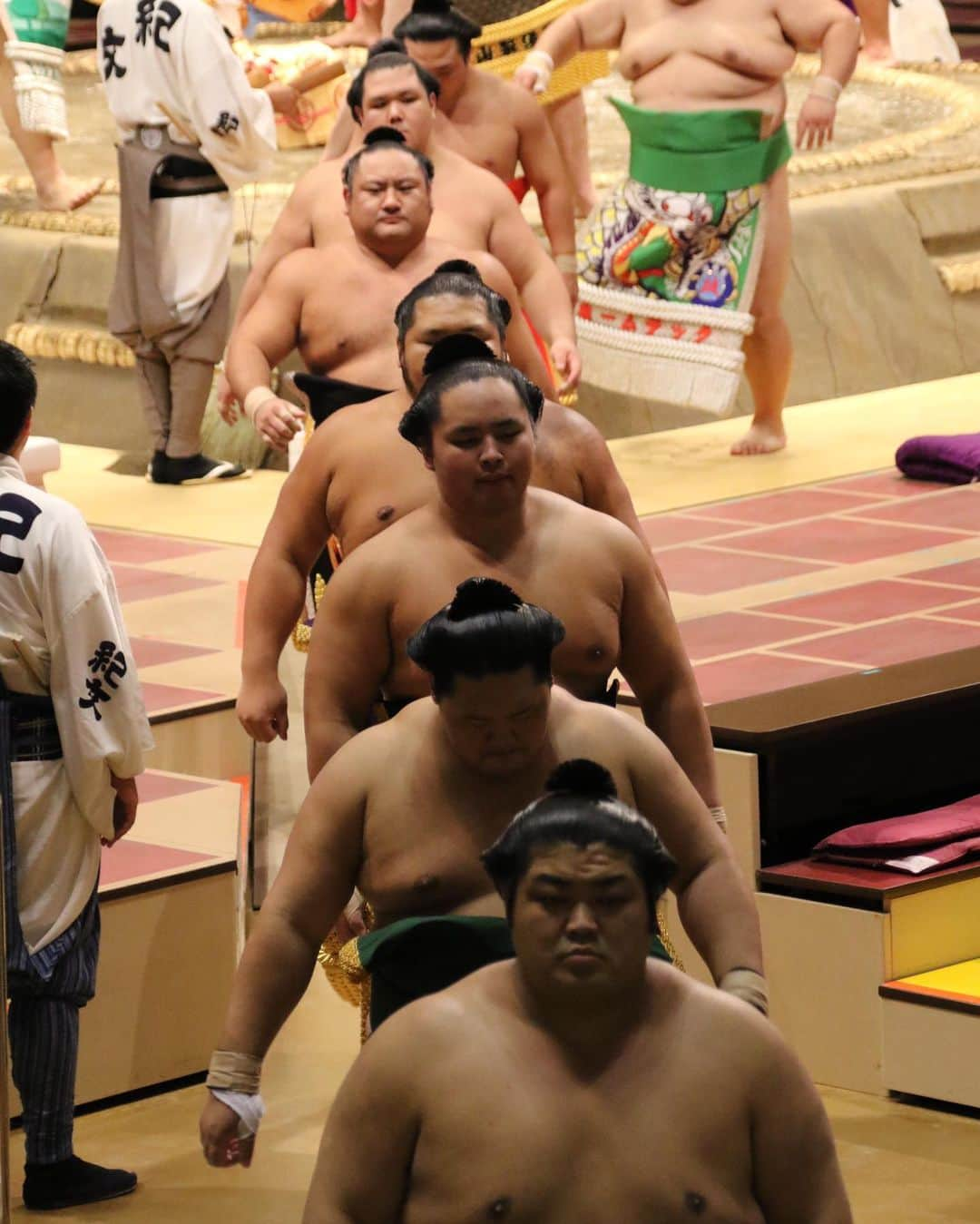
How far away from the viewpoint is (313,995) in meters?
3.80

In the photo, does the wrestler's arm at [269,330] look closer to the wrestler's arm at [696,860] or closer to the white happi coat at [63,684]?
the white happi coat at [63,684]

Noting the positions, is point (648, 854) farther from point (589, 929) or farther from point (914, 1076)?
point (914, 1076)

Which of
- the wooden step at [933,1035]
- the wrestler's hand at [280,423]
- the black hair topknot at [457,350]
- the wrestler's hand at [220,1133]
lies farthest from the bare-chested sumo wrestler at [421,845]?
the wrestler's hand at [280,423]

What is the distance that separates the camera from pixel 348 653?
264cm

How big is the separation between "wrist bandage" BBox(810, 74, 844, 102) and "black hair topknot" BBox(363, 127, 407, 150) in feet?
7.79

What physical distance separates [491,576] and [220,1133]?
65 centimetres

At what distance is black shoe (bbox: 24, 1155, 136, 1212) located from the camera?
119 inches

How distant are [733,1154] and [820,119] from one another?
4.76 m

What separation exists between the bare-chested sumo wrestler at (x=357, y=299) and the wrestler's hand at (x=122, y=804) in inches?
35.0

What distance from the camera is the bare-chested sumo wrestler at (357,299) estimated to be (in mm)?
3889

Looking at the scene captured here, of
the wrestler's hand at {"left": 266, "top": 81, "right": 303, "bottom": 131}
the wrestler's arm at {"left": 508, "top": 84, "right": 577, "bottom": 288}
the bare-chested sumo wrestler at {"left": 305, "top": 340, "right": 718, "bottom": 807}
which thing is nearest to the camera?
the bare-chested sumo wrestler at {"left": 305, "top": 340, "right": 718, "bottom": 807}

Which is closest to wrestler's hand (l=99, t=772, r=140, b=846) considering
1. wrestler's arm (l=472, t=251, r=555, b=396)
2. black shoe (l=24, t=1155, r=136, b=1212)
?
black shoe (l=24, t=1155, r=136, b=1212)

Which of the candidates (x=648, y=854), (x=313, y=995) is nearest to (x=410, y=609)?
(x=648, y=854)

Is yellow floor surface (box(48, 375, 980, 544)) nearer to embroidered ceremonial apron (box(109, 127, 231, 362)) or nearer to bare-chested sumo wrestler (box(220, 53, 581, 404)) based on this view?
embroidered ceremonial apron (box(109, 127, 231, 362))
